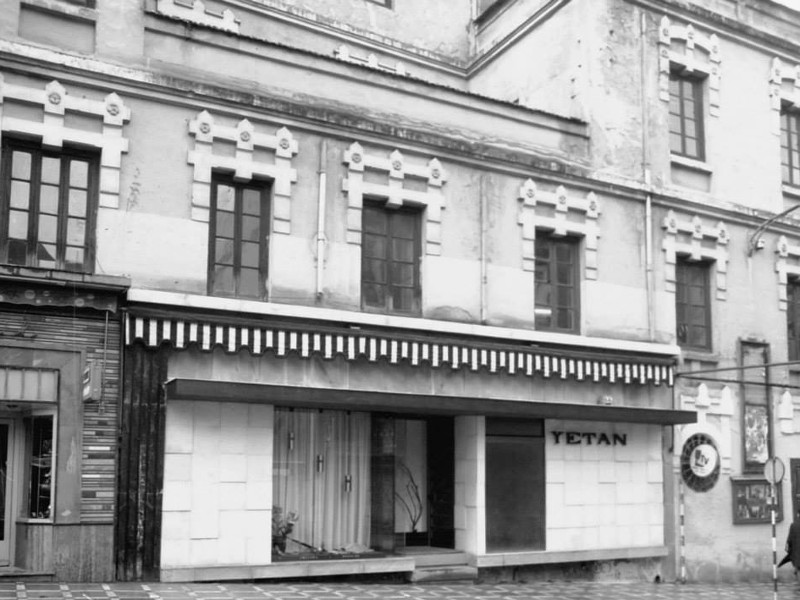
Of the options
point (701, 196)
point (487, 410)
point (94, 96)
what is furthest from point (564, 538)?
point (94, 96)

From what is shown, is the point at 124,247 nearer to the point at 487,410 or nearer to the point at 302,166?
the point at 302,166

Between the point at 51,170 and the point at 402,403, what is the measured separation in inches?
236

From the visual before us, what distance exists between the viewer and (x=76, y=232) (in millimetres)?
14641

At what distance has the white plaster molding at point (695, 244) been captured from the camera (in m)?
20.3

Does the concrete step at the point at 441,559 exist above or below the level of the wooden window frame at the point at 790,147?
below

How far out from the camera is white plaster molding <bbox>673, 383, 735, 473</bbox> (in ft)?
66.1

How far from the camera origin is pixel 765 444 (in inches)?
833

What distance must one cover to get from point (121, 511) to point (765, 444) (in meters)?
12.8

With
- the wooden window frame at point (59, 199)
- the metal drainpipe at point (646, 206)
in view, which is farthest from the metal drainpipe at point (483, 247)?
the wooden window frame at point (59, 199)

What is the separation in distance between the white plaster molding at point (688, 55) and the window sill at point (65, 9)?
10.8 metres

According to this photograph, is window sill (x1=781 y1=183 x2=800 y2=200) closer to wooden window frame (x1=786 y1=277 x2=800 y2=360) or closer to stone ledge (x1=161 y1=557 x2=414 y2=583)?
wooden window frame (x1=786 y1=277 x2=800 y2=360)

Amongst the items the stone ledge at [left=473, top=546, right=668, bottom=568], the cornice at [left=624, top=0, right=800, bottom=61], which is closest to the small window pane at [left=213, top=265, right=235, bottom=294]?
the stone ledge at [left=473, top=546, right=668, bottom=568]

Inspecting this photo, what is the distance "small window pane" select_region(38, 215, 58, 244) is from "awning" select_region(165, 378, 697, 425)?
2.50 meters

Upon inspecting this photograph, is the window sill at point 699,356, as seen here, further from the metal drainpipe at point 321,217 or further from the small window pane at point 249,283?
the small window pane at point 249,283
